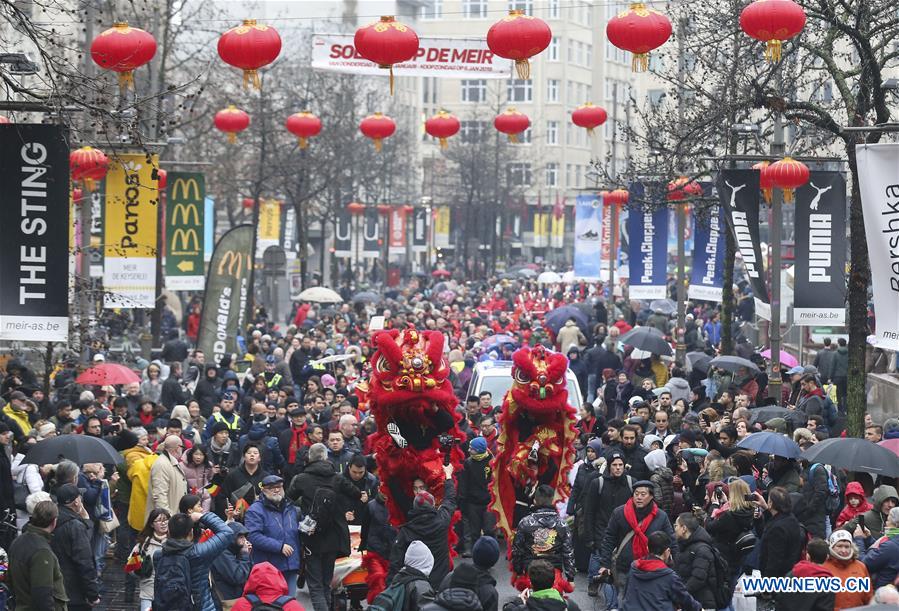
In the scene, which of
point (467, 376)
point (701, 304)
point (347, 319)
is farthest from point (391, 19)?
point (701, 304)

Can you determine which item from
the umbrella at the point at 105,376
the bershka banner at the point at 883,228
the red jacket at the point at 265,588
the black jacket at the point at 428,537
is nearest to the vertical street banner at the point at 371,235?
the umbrella at the point at 105,376

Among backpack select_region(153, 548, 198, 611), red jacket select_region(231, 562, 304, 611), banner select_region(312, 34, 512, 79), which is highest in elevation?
banner select_region(312, 34, 512, 79)

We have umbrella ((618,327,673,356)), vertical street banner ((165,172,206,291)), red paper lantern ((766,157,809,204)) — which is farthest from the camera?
vertical street banner ((165,172,206,291))

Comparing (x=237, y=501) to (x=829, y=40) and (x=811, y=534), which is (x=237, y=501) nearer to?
(x=811, y=534)

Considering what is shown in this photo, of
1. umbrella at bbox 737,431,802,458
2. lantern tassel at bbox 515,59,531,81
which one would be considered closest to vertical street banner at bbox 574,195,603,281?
lantern tassel at bbox 515,59,531,81

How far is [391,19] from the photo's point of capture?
636 inches

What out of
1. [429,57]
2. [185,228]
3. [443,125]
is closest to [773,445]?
[429,57]

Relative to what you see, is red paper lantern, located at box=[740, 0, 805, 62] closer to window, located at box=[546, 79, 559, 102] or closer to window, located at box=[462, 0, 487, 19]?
window, located at box=[462, 0, 487, 19]

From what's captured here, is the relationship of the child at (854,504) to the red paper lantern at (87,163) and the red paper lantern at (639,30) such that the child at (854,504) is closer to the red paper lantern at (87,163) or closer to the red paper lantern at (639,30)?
the red paper lantern at (639,30)

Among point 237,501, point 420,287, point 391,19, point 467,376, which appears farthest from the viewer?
point 420,287

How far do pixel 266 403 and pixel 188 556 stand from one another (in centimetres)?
840

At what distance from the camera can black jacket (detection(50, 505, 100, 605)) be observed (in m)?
11.7

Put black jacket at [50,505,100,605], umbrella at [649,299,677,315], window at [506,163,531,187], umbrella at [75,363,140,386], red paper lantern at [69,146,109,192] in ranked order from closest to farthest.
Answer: black jacket at [50,505,100,605], red paper lantern at [69,146,109,192], umbrella at [75,363,140,386], umbrella at [649,299,677,315], window at [506,163,531,187]

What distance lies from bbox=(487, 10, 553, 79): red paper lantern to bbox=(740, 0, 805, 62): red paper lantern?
2.01 m
